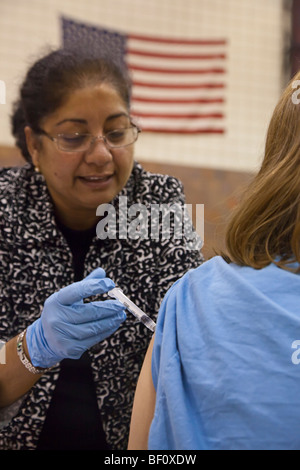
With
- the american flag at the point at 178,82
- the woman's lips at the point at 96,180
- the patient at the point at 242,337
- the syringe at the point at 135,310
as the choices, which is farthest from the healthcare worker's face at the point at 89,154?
the american flag at the point at 178,82

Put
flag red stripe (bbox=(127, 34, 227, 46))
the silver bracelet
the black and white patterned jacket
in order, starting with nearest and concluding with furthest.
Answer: the silver bracelet < the black and white patterned jacket < flag red stripe (bbox=(127, 34, 227, 46))

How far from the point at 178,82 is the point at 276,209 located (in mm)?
3869

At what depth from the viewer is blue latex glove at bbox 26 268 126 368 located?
122 cm

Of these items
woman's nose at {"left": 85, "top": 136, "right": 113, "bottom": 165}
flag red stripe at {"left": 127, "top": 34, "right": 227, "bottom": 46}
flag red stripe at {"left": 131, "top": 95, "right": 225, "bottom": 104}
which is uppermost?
flag red stripe at {"left": 127, "top": 34, "right": 227, "bottom": 46}

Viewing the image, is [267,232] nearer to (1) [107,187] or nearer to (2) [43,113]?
(1) [107,187]

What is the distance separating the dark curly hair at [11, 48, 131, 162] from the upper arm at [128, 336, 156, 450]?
2.65 ft

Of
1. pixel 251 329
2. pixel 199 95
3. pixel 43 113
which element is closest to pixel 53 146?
pixel 43 113

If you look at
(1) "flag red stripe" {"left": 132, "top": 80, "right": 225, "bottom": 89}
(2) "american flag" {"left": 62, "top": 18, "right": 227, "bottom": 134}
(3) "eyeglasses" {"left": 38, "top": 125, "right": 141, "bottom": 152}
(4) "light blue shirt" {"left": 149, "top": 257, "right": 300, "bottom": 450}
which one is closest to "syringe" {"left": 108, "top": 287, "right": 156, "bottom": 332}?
(4) "light blue shirt" {"left": 149, "top": 257, "right": 300, "bottom": 450}

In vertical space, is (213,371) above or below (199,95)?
below

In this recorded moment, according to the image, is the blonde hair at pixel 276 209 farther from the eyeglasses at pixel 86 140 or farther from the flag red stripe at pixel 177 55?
the flag red stripe at pixel 177 55

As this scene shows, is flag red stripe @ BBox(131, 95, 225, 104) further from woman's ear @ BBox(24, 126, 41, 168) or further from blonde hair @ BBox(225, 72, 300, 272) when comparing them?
blonde hair @ BBox(225, 72, 300, 272)

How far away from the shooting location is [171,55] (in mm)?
4641

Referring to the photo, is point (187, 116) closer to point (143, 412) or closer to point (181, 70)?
point (181, 70)
